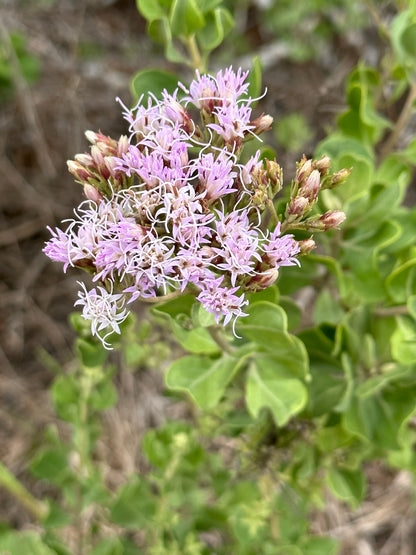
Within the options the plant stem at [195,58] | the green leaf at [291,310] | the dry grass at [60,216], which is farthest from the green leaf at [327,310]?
the dry grass at [60,216]

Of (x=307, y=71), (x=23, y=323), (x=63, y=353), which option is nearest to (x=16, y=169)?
(x=23, y=323)

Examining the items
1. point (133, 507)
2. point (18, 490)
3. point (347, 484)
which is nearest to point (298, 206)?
point (347, 484)

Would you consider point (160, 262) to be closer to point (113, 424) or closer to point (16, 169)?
point (113, 424)

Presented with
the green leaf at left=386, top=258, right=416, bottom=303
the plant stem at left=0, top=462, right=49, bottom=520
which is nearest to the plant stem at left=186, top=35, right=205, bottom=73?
the green leaf at left=386, top=258, right=416, bottom=303

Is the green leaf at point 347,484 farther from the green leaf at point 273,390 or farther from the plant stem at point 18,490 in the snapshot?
the plant stem at point 18,490

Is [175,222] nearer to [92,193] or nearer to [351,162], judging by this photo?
[92,193]

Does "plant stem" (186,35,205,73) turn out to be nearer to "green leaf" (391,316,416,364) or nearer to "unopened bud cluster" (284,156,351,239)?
"unopened bud cluster" (284,156,351,239)
